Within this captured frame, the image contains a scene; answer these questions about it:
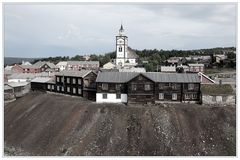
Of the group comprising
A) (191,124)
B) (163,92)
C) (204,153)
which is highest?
(163,92)

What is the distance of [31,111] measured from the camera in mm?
33750

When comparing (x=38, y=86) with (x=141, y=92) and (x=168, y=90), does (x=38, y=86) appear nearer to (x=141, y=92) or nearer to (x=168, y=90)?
(x=141, y=92)

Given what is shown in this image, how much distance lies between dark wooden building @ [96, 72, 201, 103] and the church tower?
45651 millimetres

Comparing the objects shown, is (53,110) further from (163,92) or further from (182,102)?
(182,102)

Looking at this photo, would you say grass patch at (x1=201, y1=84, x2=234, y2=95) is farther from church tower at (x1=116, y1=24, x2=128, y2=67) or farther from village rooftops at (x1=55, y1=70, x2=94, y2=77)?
church tower at (x1=116, y1=24, x2=128, y2=67)

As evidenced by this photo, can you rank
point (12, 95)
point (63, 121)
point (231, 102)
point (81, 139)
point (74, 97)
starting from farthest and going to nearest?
1. point (12, 95)
2. point (74, 97)
3. point (231, 102)
4. point (63, 121)
5. point (81, 139)

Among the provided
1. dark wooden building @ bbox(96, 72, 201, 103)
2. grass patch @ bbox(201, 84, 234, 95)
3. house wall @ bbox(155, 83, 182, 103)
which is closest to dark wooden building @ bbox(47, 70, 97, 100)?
dark wooden building @ bbox(96, 72, 201, 103)

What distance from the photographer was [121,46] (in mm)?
80812

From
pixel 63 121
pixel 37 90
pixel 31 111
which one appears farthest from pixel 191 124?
pixel 37 90

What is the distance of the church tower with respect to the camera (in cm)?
7981

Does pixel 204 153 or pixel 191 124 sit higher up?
pixel 191 124

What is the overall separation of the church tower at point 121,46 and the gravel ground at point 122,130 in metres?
48.7

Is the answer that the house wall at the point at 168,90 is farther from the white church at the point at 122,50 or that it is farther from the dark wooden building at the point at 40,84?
the white church at the point at 122,50

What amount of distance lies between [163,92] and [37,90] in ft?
70.2
